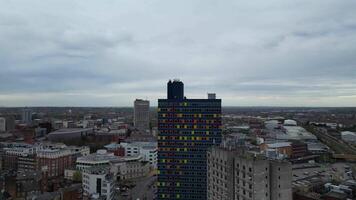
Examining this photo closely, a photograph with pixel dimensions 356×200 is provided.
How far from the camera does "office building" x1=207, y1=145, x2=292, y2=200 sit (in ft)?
73.1

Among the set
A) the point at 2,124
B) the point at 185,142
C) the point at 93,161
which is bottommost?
the point at 93,161

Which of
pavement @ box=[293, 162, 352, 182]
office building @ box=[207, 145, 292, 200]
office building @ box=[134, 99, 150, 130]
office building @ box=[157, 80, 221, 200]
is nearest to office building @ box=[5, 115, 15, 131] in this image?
office building @ box=[134, 99, 150, 130]

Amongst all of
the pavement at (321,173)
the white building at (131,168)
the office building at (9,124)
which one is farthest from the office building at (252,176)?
the office building at (9,124)

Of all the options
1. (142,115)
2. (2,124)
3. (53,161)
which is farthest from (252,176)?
(2,124)

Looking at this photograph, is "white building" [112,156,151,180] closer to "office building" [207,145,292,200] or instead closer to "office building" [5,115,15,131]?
"office building" [207,145,292,200]

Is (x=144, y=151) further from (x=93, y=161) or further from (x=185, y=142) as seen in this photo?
(x=185, y=142)

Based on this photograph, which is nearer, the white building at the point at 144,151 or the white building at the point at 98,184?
the white building at the point at 98,184

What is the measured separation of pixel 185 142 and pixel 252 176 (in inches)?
803

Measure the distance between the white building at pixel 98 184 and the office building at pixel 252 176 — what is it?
21.1m

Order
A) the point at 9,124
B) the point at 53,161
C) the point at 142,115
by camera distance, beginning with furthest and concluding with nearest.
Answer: the point at 142,115
the point at 9,124
the point at 53,161

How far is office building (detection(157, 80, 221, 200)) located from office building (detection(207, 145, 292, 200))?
1500cm

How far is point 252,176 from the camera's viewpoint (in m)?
22.4

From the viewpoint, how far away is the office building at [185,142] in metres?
41.4

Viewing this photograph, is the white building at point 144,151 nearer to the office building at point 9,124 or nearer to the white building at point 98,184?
the white building at point 98,184
